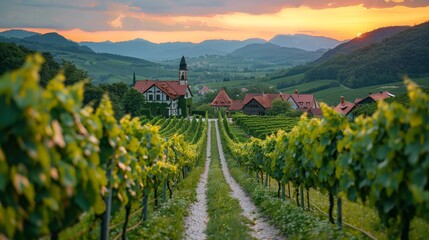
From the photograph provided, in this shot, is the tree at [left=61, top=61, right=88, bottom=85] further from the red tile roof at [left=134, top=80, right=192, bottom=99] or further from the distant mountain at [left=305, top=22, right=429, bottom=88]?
the distant mountain at [left=305, top=22, right=429, bottom=88]

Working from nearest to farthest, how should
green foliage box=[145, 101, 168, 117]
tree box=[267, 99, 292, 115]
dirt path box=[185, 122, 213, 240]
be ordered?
dirt path box=[185, 122, 213, 240]
green foliage box=[145, 101, 168, 117]
tree box=[267, 99, 292, 115]

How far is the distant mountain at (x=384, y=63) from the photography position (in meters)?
145

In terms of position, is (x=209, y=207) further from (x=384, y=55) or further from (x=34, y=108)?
(x=384, y=55)

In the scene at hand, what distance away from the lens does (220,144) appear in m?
62.1

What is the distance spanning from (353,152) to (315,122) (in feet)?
8.11

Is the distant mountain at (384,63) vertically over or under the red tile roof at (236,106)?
over

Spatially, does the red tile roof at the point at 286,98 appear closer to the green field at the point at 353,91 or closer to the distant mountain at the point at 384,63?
the green field at the point at 353,91

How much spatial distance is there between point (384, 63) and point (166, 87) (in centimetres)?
8846

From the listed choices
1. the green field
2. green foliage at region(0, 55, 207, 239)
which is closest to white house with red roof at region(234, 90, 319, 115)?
the green field

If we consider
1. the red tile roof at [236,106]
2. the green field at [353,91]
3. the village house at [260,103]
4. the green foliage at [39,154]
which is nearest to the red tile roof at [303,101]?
the village house at [260,103]

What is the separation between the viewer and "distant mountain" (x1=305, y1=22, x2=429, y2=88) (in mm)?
144875

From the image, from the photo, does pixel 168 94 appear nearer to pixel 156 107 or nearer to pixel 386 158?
pixel 156 107

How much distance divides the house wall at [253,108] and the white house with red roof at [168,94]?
14210 mm

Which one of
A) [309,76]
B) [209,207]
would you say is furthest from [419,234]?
[309,76]
